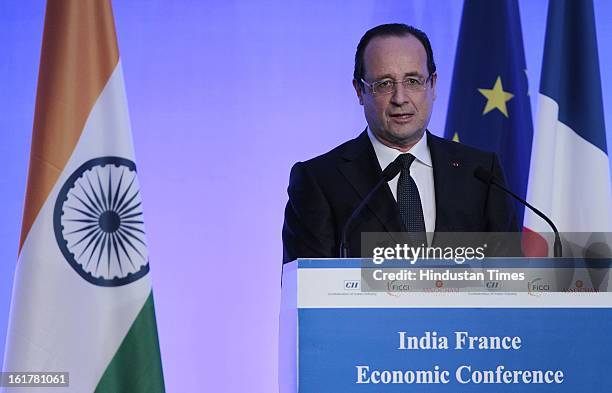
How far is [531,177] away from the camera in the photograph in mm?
3516

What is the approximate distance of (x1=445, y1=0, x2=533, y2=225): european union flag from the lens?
12.0ft

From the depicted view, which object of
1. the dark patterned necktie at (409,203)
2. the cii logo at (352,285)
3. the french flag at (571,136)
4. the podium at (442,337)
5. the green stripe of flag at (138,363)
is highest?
the french flag at (571,136)

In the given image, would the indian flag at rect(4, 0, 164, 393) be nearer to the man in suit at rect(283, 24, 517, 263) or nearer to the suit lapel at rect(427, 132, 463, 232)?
the man in suit at rect(283, 24, 517, 263)

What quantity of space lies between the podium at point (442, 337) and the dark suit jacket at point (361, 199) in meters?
0.70

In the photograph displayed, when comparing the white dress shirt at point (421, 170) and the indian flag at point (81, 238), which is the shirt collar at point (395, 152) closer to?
the white dress shirt at point (421, 170)

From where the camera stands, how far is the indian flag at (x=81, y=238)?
2.91m

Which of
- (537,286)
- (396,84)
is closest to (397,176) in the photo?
(396,84)

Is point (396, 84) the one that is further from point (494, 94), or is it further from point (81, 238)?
point (494, 94)

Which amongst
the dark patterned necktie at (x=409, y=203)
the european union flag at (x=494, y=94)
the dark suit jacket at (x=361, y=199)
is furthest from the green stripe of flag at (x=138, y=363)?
the european union flag at (x=494, y=94)

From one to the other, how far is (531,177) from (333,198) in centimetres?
156

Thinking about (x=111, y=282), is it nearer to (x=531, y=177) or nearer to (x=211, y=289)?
(x=211, y=289)

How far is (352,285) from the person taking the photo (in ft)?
4.62

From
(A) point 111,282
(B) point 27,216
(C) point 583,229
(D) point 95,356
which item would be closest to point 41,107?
(B) point 27,216

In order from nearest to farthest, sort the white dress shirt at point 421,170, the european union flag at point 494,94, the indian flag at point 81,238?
the white dress shirt at point 421,170 → the indian flag at point 81,238 → the european union flag at point 494,94
